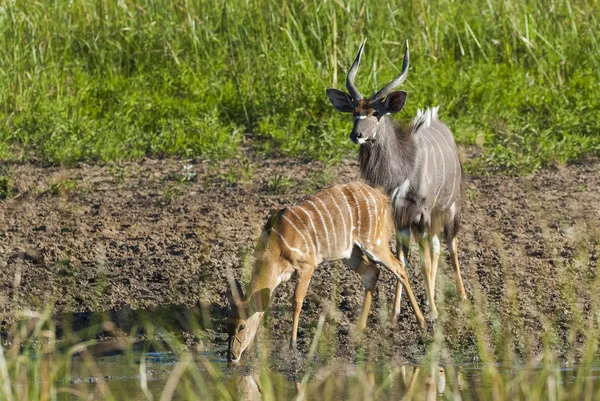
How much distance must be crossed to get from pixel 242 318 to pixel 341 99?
4.47ft

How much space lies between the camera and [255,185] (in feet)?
22.8

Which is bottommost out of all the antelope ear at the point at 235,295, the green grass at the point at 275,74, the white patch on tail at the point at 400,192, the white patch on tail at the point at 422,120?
the antelope ear at the point at 235,295

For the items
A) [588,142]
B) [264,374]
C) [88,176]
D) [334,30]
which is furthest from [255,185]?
[264,374]

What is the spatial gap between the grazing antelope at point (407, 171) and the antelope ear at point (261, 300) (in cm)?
72

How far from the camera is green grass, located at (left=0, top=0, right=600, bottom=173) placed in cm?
755

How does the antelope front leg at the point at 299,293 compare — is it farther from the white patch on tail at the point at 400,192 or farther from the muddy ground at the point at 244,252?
the white patch on tail at the point at 400,192

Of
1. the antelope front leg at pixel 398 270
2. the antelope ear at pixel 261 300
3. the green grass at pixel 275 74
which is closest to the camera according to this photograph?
the antelope ear at pixel 261 300

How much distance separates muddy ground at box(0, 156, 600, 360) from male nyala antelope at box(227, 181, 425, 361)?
0.20 metres

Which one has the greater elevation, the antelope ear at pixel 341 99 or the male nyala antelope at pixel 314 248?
the antelope ear at pixel 341 99

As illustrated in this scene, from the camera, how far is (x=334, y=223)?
5203 millimetres

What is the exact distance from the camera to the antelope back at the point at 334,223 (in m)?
5.13

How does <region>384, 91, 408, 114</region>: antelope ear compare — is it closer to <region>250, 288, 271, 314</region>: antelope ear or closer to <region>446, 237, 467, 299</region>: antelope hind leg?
<region>446, 237, 467, 299</region>: antelope hind leg

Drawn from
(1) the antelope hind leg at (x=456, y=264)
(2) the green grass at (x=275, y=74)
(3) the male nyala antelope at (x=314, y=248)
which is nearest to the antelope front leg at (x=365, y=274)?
(3) the male nyala antelope at (x=314, y=248)

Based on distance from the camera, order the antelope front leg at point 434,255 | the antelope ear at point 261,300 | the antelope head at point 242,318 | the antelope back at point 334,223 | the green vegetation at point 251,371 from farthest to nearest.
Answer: the antelope front leg at point 434,255, the antelope back at point 334,223, the antelope ear at point 261,300, the antelope head at point 242,318, the green vegetation at point 251,371
